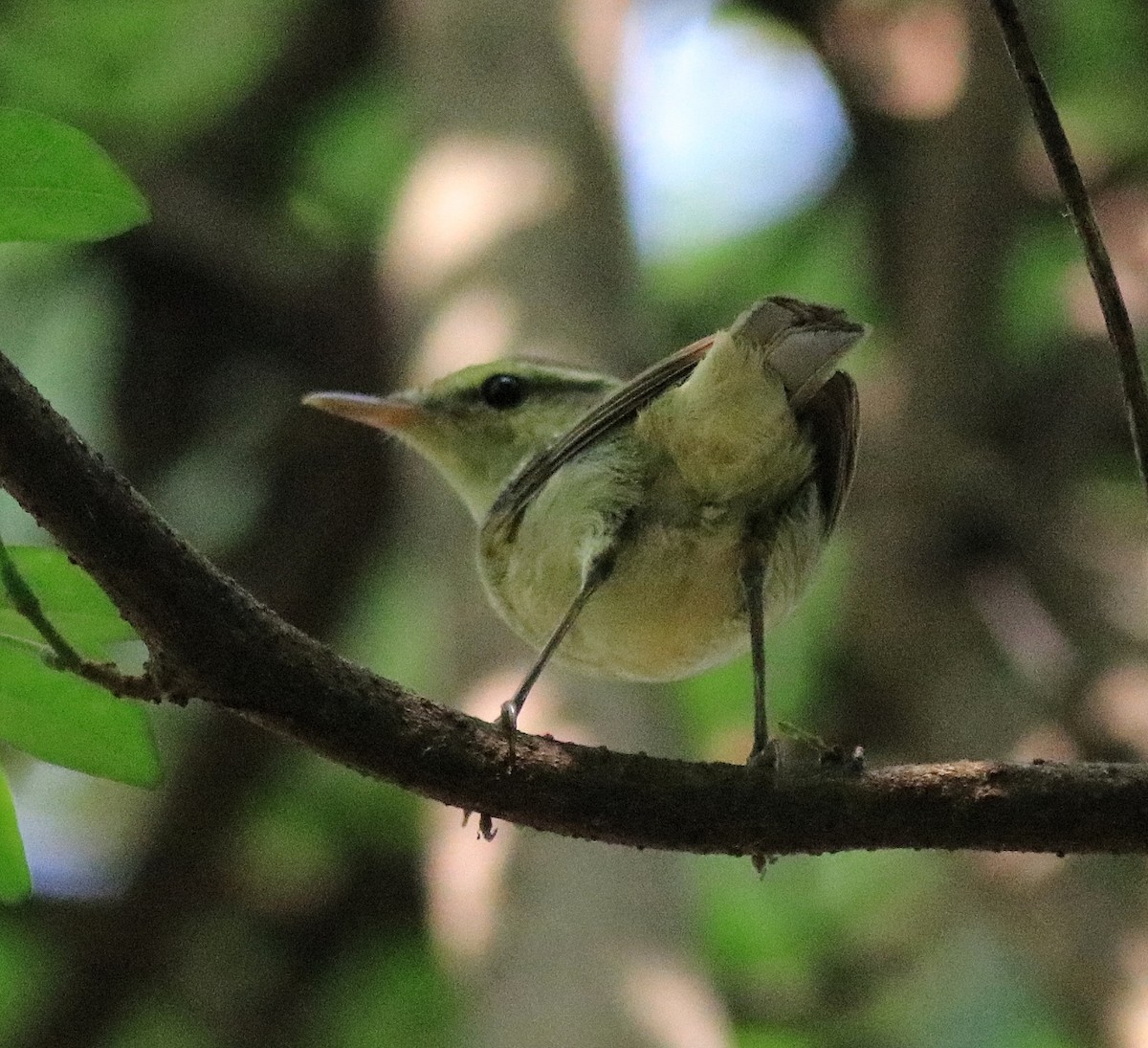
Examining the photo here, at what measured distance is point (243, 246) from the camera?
16.9 ft

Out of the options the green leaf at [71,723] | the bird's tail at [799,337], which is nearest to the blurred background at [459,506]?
the bird's tail at [799,337]

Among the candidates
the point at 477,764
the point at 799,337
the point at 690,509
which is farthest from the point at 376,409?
the point at 477,764

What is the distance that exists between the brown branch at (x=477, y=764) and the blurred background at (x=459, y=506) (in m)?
1.50

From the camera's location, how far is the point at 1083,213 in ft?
4.52

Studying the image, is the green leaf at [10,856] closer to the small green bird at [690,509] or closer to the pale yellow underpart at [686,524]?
the small green bird at [690,509]

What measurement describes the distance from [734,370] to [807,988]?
118 inches

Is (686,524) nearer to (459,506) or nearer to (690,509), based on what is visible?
(690,509)

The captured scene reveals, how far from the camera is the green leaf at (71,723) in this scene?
1311mm

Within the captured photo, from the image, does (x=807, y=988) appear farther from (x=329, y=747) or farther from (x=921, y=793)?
(x=329, y=747)

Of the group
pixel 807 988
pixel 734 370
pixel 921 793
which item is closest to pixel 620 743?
pixel 734 370

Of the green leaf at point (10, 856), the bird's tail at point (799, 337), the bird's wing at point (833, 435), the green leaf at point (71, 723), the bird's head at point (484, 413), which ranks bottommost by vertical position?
the green leaf at point (10, 856)

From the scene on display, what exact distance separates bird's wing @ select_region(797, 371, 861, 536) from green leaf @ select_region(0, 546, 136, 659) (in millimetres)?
1165

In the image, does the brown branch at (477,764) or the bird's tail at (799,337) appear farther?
the bird's tail at (799,337)

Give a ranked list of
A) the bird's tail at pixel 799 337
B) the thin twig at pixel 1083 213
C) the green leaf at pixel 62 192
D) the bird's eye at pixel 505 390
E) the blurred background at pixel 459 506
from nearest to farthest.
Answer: the green leaf at pixel 62 192 → the thin twig at pixel 1083 213 → the bird's tail at pixel 799 337 → the bird's eye at pixel 505 390 → the blurred background at pixel 459 506
